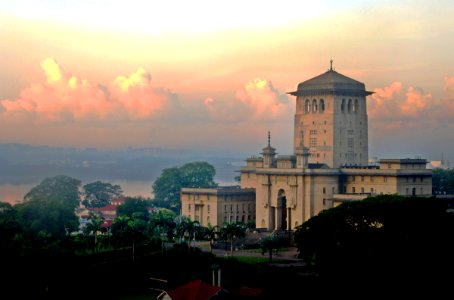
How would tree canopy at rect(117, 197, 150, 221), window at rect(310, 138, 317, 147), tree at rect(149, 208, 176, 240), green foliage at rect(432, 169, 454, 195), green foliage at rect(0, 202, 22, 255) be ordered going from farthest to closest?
green foliage at rect(432, 169, 454, 195) → tree canopy at rect(117, 197, 150, 221) → window at rect(310, 138, 317, 147) → tree at rect(149, 208, 176, 240) → green foliage at rect(0, 202, 22, 255)

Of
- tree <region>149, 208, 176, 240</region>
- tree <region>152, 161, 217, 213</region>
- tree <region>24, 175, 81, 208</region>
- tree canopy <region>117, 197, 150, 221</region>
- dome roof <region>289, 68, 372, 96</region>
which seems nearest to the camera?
tree <region>149, 208, 176, 240</region>

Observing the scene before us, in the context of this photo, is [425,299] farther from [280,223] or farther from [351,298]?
[280,223]

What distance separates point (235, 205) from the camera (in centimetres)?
11225

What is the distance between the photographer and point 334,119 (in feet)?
359

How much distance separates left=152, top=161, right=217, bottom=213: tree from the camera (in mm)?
142000

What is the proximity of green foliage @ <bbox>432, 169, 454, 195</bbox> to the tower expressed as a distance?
1976cm

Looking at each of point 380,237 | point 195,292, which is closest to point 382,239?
point 380,237

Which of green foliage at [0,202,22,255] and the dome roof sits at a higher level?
the dome roof

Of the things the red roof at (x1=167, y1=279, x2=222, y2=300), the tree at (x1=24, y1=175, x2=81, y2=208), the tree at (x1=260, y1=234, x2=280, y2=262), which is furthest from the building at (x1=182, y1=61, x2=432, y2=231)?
the red roof at (x1=167, y1=279, x2=222, y2=300)

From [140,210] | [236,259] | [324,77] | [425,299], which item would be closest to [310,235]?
[236,259]

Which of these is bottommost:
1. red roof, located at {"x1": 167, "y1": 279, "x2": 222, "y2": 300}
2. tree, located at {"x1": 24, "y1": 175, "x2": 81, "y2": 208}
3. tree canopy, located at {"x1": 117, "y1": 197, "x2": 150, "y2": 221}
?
red roof, located at {"x1": 167, "y1": 279, "x2": 222, "y2": 300}

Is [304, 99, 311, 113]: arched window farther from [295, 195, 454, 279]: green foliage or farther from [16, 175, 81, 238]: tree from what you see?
[295, 195, 454, 279]: green foliage

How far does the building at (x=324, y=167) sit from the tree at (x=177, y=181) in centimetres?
2437

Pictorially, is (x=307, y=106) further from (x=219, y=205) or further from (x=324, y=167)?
(x=219, y=205)
